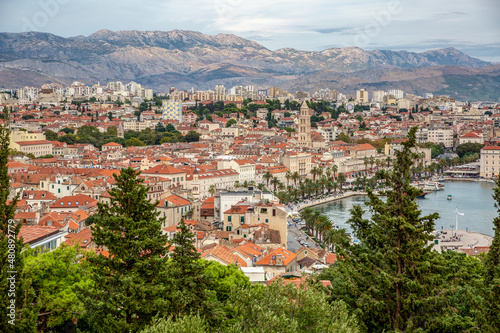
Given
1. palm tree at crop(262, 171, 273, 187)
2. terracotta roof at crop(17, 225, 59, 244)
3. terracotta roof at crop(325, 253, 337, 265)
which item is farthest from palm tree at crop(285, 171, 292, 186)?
terracotta roof at crop(17, 225, 59, 244)

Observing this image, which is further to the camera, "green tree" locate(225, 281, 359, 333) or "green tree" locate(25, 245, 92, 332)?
"green tree" locate(25, 245, 92, 332)

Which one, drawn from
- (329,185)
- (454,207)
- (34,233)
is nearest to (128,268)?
(34,233)

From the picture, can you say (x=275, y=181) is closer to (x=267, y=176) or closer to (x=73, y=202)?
(x=267, y=176)

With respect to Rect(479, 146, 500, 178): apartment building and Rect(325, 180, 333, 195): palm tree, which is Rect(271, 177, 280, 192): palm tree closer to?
Rect(325, 180, 333, 195): palm tree

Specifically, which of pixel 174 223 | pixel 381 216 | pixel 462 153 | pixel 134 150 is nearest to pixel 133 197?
pixel 381 216

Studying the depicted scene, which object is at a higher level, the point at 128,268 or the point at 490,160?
the point at 128,268

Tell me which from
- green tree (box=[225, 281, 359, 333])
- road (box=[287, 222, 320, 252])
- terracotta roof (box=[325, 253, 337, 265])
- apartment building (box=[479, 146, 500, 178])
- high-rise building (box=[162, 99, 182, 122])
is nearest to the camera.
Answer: green tree (box=[225, 281, 359, 333])
